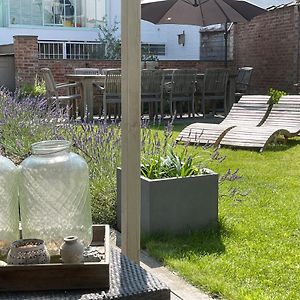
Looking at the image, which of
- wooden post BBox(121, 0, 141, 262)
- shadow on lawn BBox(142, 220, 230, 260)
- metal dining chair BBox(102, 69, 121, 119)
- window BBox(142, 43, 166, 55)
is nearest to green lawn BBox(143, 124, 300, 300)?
shadow on lawn BBox(142, 220, 230, 260)

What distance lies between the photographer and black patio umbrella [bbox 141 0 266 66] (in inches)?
411

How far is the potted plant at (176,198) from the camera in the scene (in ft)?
11.5

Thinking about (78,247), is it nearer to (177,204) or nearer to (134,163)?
(134,163)

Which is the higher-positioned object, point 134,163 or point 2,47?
point 2,47

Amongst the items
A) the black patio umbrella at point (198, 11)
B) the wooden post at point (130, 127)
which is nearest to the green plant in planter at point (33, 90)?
the black patio umbrella at point (198, 11)

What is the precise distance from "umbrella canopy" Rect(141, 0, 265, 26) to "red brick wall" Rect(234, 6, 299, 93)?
188cm

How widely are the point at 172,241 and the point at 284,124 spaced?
501 centimetres

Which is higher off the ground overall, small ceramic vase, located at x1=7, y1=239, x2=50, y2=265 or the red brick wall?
the red brick wall

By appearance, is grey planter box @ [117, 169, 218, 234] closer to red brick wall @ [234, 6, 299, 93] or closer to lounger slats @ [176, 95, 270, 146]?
lounger slats @ [176, 95, 270, 146]

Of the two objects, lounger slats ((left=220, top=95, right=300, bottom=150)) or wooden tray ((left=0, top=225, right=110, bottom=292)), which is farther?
lounger slats ((left=220, top=95, right=300, bottom=150))

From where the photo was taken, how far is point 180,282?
284cm

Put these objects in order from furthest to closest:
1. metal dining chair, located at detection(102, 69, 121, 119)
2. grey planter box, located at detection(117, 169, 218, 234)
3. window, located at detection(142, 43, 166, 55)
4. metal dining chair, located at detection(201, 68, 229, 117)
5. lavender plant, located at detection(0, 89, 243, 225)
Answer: window, located at detection(142, 43, 166, 55) < metal dining chair, located at detection(201, 68, 229, 117) < metal dining chair, located at detection(102, 69, 121, 119) < lavender plant, located at detection(0, 89, 243, 225) < grey planter box, located at detection(117, 169, 218, 234)

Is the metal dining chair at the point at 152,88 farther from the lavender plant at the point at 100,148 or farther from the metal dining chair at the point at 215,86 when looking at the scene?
the lavender plant at the point at 100,148

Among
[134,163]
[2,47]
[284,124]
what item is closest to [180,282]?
[134,163]
